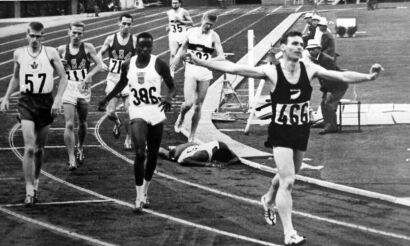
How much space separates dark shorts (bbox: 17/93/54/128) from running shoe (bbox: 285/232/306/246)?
4.41m

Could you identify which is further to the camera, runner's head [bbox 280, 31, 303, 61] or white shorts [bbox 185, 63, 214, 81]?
white shorts [bbox 185, 63, 214, 81]

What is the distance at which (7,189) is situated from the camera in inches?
579

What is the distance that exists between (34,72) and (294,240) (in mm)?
4747

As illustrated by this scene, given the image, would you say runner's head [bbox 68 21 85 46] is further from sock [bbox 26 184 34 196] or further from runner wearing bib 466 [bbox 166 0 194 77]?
runner wearing bib 466 [bbox 166 0 194 77]

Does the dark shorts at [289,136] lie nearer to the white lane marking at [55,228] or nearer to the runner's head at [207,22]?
the white lane marking at [55,228]

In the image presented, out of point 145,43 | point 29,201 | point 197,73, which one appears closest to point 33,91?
point 29,201

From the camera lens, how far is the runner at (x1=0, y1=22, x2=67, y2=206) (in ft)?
44.2

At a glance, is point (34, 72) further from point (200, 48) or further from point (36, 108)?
point (200, 48)

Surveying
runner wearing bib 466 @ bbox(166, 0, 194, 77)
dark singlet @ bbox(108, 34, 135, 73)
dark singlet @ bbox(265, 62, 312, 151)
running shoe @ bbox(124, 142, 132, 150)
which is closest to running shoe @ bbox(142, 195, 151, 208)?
dark singlet @ bbox(265, 62, 312, 151)

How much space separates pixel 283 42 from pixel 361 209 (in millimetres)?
2611

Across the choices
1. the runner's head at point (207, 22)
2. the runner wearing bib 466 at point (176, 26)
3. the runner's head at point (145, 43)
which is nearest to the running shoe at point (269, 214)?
the runner's head at point (145, 43)

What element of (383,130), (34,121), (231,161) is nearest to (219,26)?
(383,130)

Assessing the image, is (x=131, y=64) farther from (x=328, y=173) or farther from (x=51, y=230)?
(x=328, y=173)

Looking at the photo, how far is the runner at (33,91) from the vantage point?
44.2 feet
